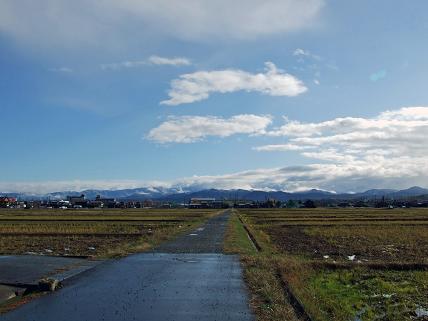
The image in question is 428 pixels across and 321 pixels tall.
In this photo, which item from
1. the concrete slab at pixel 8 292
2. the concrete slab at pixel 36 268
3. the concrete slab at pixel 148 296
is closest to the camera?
the concrete slab at pixel 148 296

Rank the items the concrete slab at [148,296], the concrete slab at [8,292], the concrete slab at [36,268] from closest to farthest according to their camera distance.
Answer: the concrete slab at [148,296], the concrete slab at [8,292], the concrete slab at [36,268]

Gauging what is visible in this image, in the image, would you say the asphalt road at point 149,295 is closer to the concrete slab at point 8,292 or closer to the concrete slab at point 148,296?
the concrete slab at point 148,296

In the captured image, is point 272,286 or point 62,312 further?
point 272,286

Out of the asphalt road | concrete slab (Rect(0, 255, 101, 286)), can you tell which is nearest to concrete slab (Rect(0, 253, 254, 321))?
the asphalt road

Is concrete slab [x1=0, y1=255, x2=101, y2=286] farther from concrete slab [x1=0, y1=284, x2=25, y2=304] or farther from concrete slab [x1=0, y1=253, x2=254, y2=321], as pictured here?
concrete slab [x1=0, y1=253, x2=254, y2=321]

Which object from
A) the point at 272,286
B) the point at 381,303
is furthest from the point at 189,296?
the point at 381,303

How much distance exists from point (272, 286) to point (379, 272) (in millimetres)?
5980

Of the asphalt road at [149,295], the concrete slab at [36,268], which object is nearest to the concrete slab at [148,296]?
the asphalt road at [149,295]

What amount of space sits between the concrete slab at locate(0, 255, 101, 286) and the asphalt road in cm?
80

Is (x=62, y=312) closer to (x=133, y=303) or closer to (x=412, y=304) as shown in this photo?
(x=133, y=303)

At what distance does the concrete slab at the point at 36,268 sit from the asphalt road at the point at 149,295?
2.63 feet

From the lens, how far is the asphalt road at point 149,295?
33.5ft

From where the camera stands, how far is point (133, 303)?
37.5ft

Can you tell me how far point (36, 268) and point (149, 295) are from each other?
23.0 feet
